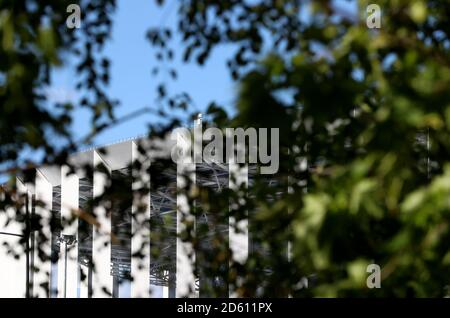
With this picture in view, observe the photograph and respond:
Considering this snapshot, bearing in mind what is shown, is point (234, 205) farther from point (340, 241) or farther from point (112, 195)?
point (340, 241)

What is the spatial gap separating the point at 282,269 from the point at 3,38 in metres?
2.94

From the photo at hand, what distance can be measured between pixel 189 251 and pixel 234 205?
548mm

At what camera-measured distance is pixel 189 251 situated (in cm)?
679

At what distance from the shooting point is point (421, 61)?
3.80m
